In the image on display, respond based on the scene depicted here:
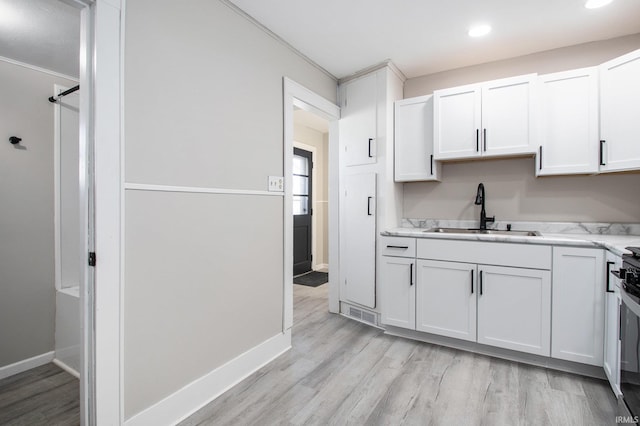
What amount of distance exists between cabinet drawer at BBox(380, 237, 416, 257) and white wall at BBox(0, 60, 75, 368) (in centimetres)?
271

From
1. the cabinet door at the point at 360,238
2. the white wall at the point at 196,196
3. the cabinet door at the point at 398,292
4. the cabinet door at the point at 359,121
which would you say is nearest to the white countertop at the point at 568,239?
the cabinet door at the point at 398,292

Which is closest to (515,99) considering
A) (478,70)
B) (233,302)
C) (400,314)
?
(478,70)

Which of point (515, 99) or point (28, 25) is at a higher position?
point (28, 25)

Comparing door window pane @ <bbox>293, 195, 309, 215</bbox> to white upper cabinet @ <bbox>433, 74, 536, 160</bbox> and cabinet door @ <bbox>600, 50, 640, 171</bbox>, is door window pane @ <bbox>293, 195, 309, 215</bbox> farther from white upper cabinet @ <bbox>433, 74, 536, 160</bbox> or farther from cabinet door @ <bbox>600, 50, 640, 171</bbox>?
cabinet door @ <bbox>600, 50, 640, 171</bbox>

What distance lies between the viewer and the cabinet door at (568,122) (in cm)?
227

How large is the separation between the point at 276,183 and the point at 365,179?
3.41 feet

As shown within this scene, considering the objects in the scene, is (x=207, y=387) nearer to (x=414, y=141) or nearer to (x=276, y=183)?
(x=276, y=183)

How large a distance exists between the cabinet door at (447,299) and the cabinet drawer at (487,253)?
62 mm

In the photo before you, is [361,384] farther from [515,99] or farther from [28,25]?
[28,25]

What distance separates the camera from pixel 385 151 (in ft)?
9.53

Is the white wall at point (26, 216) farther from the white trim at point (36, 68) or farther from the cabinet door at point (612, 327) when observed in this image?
the cabinet door at point (612, 327)

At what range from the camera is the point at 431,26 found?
2.29m

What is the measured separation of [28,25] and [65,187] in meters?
1.11

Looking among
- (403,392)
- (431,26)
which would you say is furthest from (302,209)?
(403,392)
